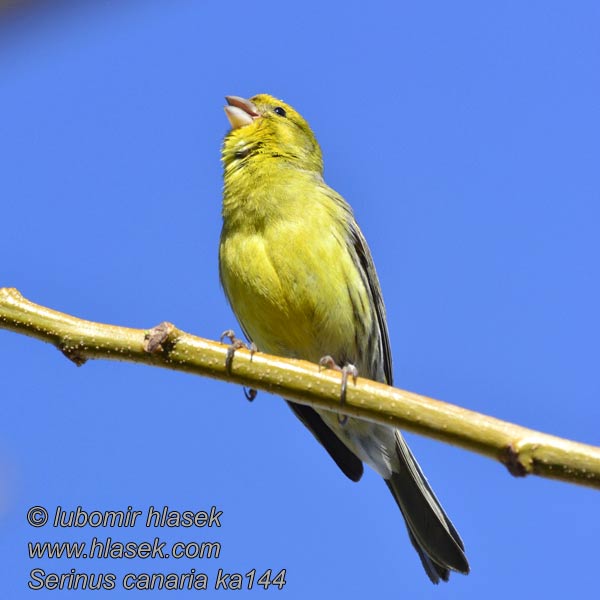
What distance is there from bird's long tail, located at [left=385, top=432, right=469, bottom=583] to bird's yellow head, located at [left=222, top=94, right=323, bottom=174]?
208cm

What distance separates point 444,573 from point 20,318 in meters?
3.17

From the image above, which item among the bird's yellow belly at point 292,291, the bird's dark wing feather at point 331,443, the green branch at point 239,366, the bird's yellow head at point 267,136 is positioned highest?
the bird's yellow head at point 267,136

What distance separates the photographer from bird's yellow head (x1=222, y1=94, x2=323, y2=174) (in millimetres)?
5918

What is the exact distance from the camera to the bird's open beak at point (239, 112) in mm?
6148

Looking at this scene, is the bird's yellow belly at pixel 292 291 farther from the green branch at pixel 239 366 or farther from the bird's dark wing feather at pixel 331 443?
the green branch at pixel 239 366

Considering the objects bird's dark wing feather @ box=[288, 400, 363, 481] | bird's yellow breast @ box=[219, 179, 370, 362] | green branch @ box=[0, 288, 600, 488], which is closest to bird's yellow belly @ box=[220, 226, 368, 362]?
bird's yellow breast @ box=[219, 179, 370, 362]

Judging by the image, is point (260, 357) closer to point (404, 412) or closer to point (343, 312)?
point (404, 412)

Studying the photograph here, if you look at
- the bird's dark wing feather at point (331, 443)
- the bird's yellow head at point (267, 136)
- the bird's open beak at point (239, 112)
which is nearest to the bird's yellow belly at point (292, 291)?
the bird's dark wing feather at point (331, 443)

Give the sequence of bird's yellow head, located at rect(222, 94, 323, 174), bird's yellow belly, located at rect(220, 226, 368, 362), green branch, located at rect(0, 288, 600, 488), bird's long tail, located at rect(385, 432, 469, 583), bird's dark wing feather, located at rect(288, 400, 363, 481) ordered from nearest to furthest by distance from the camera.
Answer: green branch, located at rect(0, 288, 600, 488)
bird's long tail, located at rect(385, 432, 469, 583)
bird's yellow belly, located at rect(220, 226, 368, 362)
bird's dark wing feather, located at rect(288, 400, 363, 481)
bird's yellow head, located at rect(222, 94, 323, 174)

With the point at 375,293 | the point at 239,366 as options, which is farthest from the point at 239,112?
the point at 239,366

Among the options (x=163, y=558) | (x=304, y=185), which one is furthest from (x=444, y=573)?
(x=304, y=185)

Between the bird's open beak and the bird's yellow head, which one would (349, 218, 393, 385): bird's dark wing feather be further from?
the bird's open beak

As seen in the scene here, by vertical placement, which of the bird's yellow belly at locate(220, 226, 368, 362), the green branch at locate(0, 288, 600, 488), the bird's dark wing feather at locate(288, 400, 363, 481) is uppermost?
the bird's yellow belly at locate(220, 226, 368, 362)

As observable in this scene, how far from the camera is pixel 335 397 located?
2.69 metres
